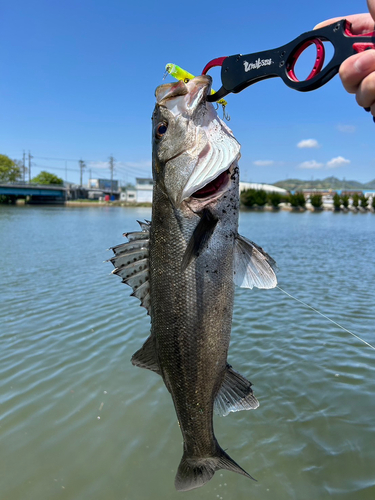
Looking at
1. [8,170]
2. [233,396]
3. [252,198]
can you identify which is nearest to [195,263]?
[233,396]

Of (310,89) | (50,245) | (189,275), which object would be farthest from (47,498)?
(50,245)

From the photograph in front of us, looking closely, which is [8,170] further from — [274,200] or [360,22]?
[360,22]

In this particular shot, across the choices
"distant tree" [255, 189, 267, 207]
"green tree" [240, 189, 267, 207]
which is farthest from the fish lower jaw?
"distant tree" [255, 189, 267, 207]

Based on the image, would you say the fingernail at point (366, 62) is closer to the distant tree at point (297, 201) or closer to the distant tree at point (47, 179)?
the distant tree at point (297, 201)

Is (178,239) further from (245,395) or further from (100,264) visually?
(100,264)

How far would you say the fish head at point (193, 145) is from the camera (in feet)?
7.89

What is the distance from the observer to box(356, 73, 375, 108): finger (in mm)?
1716

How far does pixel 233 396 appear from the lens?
9.00ft

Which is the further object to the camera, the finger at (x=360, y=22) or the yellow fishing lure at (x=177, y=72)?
the yellow fishing lure at (x=177, y=72)

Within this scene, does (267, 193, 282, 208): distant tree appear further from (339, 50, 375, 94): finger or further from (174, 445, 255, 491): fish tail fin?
(339, 50, 375, 94): finger

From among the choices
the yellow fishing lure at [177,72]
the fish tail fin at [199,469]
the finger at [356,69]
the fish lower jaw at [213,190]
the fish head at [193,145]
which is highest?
the yellow fishing lure at [177,72]

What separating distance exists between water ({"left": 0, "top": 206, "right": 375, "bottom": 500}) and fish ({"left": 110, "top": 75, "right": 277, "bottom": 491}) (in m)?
2.04

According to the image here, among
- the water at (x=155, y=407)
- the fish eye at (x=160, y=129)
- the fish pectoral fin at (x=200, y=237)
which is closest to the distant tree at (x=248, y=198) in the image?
the water at (x=155, y=407)

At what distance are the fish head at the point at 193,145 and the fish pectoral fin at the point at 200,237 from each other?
111mm
